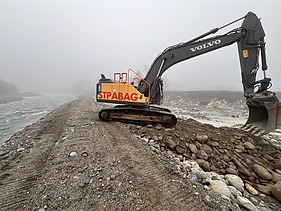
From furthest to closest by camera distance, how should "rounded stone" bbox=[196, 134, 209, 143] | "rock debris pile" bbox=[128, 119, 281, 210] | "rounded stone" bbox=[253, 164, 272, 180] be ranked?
"rounded stone" bbox=[196, 134, 209, 143], "rounded stone" bbox=[253, 164, 272, 180], "rock debris pile" bbox=[128, 119, 281, 210]

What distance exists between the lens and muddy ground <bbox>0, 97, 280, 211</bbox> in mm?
2229

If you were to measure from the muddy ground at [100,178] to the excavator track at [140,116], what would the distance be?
1686mm

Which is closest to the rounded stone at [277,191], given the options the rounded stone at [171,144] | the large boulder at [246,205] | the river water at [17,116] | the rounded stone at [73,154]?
the large boulder at [246,205]

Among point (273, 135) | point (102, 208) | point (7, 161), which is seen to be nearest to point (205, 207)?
point (102, 208)

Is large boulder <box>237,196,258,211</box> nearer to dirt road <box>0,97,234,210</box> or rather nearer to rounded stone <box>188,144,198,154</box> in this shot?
dirt road <box>0,97,234,210</box>

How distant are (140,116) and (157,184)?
13.5 feet

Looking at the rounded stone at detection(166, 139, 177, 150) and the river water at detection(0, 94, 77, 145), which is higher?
the rounded stone at detection(166, 139, 177, 150)

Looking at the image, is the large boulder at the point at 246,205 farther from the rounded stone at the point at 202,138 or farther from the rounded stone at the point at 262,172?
the rounded stone at the point at 202,138

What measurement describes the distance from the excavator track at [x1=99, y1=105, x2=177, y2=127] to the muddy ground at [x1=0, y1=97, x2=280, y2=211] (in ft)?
5.53

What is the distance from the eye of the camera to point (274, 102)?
5508mm

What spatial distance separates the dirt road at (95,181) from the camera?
7.26 feet

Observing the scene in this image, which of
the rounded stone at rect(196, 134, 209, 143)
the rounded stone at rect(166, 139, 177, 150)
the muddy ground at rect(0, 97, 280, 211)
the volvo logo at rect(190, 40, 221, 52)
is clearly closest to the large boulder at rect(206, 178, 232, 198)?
the muddy ground at rect(0, 97, 280, 211)

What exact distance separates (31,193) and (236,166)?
479 cm

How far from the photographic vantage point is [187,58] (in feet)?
21.5
